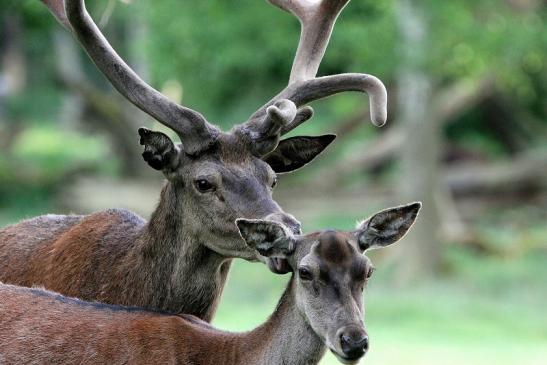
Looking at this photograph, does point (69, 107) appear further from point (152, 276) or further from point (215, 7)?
point (152, 276)

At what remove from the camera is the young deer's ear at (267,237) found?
6484 millimetres

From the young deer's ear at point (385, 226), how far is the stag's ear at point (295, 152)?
5.41 ft

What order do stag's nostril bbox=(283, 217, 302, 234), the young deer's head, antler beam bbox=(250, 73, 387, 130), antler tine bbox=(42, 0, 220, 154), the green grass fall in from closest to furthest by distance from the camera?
the young deer's head
stag's nostril bbox=(283, 217, 302, 234)
antler tine bbox=(42, 0, 220, 154)
antler beam bbox=(250, 73, 387, 130)
the green grass

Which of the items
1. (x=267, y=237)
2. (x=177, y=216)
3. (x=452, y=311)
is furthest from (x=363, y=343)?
(x=452, y=311)

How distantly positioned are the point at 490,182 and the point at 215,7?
7.16 meters

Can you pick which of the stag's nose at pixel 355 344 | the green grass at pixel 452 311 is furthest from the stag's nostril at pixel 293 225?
the green grass at pixel 452 311

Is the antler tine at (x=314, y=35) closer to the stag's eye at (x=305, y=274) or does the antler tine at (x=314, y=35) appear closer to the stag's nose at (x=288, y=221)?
the stag's nose at (x=288, y=221)

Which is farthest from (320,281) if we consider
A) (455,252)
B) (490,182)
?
(490,182)

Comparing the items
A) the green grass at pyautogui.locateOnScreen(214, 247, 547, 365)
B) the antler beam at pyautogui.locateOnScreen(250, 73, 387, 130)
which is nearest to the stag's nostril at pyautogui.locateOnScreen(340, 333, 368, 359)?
the antler beam at pyautogui.locateOnScreen(250, 73, 387, 130)

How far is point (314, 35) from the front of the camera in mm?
8672

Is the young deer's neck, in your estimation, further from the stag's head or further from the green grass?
the green grass

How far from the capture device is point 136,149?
86.8ft

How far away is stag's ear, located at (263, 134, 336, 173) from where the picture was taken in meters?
8.27

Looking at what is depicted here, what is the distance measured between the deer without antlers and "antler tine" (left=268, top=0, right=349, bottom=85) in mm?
365
